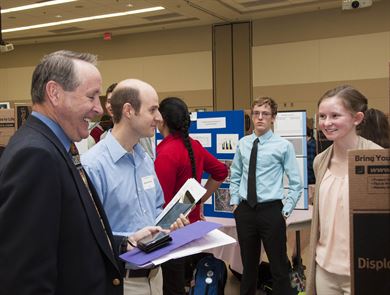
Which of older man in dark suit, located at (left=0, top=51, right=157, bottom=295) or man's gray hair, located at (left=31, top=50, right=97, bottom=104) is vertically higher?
man's gray hair, located at (left=31, top=50, right=97, bottom=104)

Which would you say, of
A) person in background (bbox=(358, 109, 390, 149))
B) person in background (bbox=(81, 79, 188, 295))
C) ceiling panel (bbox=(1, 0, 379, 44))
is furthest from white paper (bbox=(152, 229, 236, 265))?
ceiling panel (bbox=(1, 0, 379, 44))

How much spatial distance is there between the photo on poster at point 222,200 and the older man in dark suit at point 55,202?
2.85 meters

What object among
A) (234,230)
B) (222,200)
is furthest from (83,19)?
(234,230)

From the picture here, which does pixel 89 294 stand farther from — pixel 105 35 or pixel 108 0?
pixel 105 35

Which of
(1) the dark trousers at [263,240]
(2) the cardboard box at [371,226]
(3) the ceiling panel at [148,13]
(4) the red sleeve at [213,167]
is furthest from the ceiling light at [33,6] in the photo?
(2) the cardboard box at [371,226]

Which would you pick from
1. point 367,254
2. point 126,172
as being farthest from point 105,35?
point 367,254

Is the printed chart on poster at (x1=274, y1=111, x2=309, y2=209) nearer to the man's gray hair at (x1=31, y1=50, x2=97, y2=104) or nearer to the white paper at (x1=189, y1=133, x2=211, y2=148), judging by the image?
the white paper at (x1=189, y1=133, x2=211, y2=148)

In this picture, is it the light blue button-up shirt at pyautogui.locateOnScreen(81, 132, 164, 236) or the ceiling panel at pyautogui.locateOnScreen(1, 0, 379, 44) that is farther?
the ceiling panel at pyautogui.locateOnScreen(1, 0, 379, 44)

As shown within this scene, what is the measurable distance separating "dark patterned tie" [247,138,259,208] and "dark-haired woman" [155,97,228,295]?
501 mm

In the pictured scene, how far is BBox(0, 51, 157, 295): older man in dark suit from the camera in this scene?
3.54 feet

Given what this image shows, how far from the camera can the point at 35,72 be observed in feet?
4.37

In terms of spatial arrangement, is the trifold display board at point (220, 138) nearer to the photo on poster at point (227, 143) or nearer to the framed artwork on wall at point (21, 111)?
the photo on poster at point (227, 143)

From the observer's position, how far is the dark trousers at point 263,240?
3293 mm

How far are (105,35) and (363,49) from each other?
702cm
